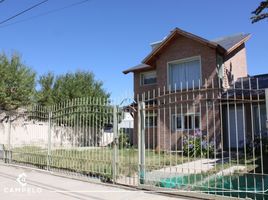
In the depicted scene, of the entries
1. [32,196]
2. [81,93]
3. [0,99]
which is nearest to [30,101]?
[0,99]

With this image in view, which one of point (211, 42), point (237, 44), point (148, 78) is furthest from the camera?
point (148, 78)

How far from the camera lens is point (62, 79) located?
2730cm

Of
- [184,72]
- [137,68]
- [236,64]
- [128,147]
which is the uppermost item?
[137,68]

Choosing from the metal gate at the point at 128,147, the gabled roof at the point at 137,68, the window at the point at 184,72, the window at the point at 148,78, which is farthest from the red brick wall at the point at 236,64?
A: the metal gate at the point at 128,147

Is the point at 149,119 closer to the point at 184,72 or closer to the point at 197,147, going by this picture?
the point at 197,147

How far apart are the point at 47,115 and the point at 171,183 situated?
18.7ft

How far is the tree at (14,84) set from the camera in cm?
2102

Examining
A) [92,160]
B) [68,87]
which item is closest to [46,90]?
[68,87]

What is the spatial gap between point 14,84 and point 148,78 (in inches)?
386

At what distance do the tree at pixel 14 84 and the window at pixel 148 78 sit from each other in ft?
28.2

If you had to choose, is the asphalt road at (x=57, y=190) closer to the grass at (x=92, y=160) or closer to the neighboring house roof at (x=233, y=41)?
Answer: the grass at (x=92, y=160)

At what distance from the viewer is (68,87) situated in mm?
26109

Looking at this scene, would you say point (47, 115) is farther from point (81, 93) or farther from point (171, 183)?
point (81, 93)

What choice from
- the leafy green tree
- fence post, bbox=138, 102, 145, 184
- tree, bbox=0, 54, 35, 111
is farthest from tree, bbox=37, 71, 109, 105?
fence post, bbox=138, 102, 145, 184
